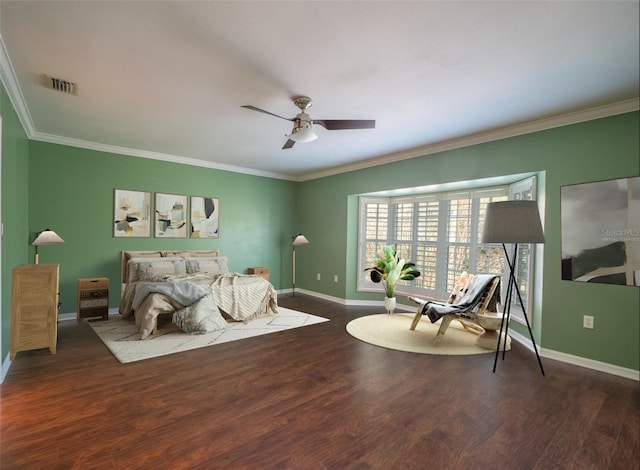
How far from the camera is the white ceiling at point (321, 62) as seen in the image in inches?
79.8

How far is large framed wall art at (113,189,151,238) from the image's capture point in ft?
17.3

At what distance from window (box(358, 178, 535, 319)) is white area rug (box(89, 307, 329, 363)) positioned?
197cm

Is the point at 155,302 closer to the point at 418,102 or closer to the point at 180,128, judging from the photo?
the point at 180,128

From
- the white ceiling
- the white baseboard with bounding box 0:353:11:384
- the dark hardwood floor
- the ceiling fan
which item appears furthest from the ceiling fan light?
the white baseboard with bounding box 0:353:11:384

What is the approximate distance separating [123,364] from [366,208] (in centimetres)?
460

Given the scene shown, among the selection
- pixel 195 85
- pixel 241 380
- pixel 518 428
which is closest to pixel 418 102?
pixel 195 85

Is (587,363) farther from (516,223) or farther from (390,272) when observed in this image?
(390,272)

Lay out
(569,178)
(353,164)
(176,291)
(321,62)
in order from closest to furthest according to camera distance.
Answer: (321,62)
(569,178)
(176,291)
(353,164)

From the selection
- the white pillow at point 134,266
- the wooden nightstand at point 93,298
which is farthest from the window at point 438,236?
the wooden nightstand at point 93,298

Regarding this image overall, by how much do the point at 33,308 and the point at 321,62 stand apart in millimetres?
3583

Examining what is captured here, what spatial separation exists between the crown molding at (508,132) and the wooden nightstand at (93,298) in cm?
441

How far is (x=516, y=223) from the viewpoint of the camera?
300 centimetres

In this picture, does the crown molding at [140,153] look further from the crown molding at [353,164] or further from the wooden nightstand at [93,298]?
the wooden nightstand at [93,298]

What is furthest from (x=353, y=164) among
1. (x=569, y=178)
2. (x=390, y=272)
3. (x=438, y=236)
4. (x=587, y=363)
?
(x=587, y=363)
